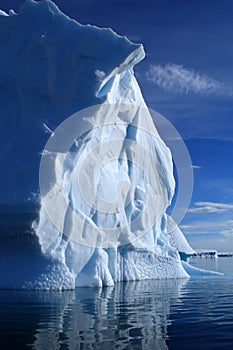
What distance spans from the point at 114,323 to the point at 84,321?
24.0 inches

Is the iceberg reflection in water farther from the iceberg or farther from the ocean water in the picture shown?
the iceberg

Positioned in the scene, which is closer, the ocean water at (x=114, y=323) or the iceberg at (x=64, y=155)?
the ocean water at (x=114, y=323)

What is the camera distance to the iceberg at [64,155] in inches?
545

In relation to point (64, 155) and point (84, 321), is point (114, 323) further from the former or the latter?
point (64, 155)

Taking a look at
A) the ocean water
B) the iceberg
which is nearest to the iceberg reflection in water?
the ocean water

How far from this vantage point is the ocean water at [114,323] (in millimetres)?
5943

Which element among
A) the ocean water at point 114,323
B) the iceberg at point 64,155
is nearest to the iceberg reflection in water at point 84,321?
the ocean water at point 114,323

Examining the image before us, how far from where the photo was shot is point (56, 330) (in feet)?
22.5

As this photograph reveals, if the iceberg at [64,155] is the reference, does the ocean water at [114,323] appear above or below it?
below

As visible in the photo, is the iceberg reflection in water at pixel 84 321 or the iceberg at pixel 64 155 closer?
the iceberg reflection in water at pixel 84 321

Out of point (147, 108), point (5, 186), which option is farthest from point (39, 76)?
point (147, 108)

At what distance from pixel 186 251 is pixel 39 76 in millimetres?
17135

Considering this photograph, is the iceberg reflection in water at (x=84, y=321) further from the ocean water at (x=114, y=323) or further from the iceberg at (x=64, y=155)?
the iceberg at (x=64, y=155)

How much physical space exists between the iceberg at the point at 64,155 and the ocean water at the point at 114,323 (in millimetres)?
2591
